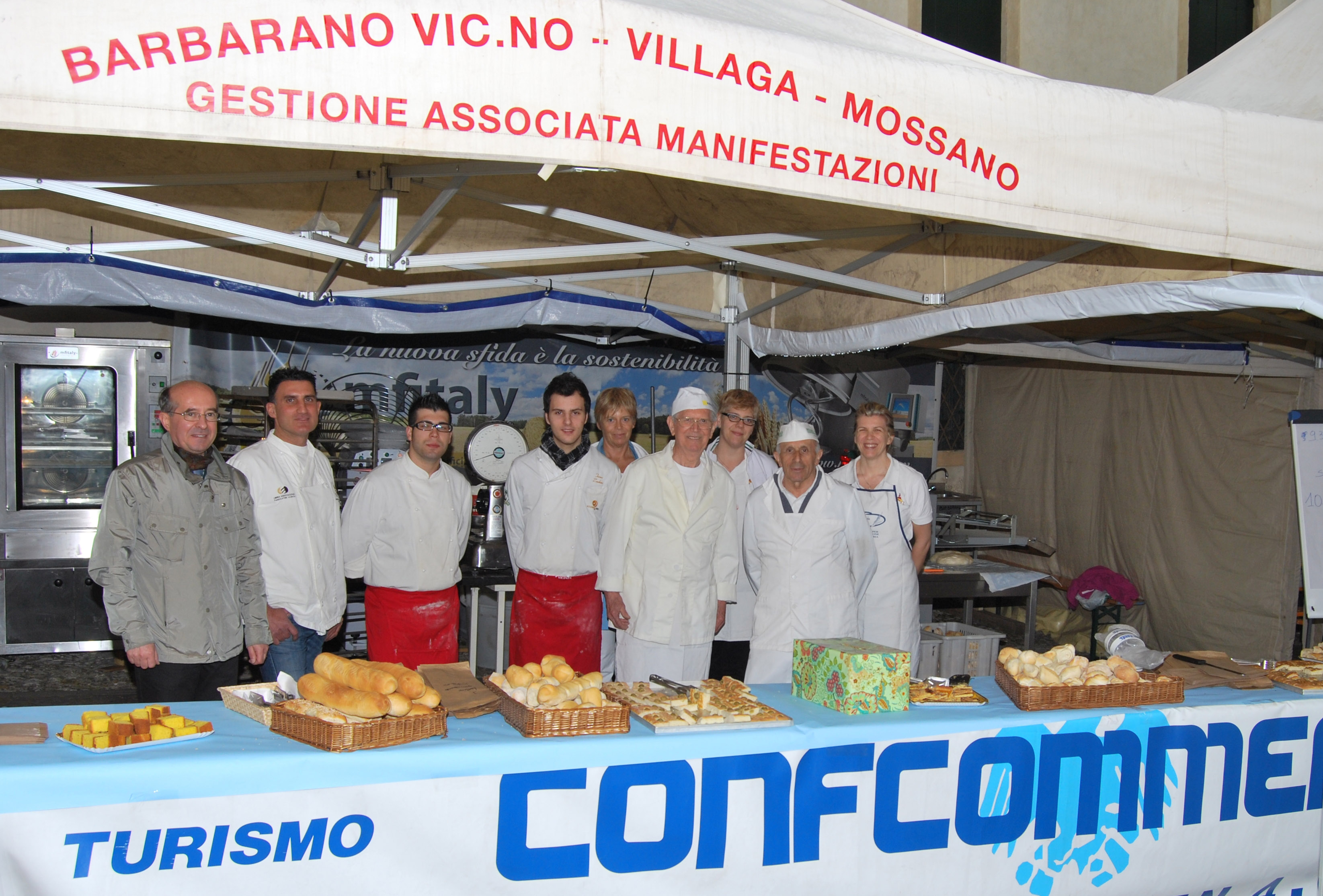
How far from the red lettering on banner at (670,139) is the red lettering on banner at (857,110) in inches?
16.6

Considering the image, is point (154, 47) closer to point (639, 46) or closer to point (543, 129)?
point (543, 129)

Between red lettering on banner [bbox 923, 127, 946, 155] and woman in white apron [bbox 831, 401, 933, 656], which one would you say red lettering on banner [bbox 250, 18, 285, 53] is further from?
woman in white apron [bbox 831, 401, 933, 656]

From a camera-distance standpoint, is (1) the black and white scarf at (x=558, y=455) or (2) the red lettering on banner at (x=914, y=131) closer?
(2) the red lettering on banner at (x=914, y=131)

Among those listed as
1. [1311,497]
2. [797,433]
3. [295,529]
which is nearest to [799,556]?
[797,433]

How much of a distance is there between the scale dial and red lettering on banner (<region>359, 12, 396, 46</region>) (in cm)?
467

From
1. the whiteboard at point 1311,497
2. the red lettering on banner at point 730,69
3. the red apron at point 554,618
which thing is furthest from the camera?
the whiteboard at point 1311,497

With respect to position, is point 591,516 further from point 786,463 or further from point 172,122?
point 172,122

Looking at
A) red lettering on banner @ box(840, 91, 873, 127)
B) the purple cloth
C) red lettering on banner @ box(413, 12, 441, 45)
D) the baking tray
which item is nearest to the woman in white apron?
red lettering on banner @ box(840, 91, 873, 127)

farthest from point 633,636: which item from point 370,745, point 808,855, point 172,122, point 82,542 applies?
point 82,542

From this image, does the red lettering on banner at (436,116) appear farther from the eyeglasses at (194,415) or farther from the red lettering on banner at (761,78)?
the eyeglasses at (194,415)

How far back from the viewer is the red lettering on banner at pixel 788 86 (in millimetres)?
2268

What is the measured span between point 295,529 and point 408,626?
2.24ft

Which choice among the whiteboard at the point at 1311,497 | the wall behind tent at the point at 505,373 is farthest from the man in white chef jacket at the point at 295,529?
the whiteboard at the point at 1311,497

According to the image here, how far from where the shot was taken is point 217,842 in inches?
94.6
